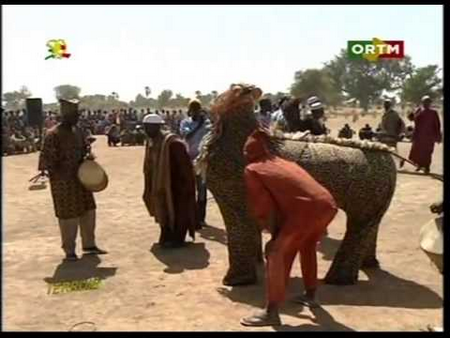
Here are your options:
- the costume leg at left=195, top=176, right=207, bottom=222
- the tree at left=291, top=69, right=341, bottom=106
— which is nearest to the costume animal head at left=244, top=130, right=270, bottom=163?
the costume leg at left=195, top=176, right=207, bottom=222

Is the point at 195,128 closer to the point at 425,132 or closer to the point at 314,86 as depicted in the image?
the point at 425,132

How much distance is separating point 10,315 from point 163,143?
10.1 ft

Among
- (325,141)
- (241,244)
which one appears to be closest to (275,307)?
(241,244)

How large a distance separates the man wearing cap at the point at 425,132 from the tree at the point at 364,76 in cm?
5403

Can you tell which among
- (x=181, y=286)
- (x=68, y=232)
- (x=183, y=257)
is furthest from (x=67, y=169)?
(x=181, y=286)

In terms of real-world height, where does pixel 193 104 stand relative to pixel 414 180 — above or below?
above

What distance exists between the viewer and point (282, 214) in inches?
193

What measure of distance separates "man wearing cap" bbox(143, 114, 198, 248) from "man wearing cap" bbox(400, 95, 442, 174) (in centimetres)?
668

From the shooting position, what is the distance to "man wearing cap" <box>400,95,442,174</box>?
1291 cm

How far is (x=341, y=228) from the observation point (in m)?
9.06

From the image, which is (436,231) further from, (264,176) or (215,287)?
(215,287)

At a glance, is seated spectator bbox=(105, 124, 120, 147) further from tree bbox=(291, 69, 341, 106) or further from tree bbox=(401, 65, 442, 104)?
tree bbox=(401, 65, 442, 104)

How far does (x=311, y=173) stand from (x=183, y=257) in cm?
213

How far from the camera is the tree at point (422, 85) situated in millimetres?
54156
